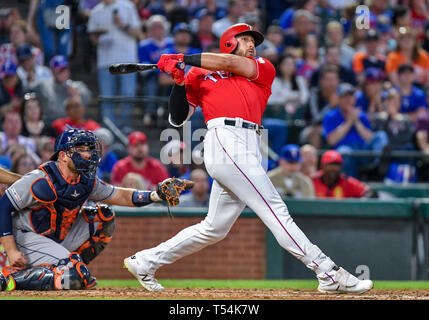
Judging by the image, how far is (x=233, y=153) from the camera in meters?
5.51

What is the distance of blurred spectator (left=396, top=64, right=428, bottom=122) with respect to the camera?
1121 centimetres

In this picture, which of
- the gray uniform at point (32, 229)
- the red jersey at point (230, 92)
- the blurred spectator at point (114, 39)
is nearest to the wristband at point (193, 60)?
the red jersey at point (230, 92)

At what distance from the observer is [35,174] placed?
579cm

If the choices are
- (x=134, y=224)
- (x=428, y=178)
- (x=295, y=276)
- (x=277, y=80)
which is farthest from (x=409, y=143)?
(x=134, y=224)

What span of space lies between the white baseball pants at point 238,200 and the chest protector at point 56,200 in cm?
68

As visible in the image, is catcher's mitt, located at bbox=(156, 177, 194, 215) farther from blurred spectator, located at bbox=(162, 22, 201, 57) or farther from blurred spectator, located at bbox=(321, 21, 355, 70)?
blurred spectator, located at bbox=(321, 21, 355, 70)

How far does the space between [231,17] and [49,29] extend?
2769mm

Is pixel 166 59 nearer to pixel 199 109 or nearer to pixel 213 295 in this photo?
pixel 213 295

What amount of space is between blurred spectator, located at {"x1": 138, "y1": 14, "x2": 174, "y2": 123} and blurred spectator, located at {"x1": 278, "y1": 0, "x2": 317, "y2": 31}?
235cm

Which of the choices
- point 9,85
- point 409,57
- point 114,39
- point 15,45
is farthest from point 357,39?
point 9,85

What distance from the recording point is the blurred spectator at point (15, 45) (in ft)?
35.6

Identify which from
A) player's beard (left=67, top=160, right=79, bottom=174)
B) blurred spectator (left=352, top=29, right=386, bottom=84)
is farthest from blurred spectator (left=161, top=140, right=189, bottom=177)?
player's beard (left=67, top=160, right=79, bottom=174)

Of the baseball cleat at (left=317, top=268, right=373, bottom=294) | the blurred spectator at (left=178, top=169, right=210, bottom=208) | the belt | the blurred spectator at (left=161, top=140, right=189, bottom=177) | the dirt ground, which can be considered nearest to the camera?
the dirt ground

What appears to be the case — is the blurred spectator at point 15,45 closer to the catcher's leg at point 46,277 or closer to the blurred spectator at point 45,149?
the blurred spectator at point 45,149
